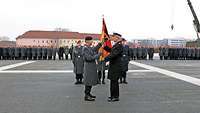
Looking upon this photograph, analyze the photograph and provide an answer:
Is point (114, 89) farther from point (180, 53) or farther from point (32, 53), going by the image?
point (180, 53)

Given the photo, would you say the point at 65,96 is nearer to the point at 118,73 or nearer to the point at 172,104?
the point at 118,73

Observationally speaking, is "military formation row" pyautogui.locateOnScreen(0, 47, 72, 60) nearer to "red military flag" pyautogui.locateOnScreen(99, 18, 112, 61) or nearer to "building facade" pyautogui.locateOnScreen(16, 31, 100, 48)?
"red military flag" pyautogui.locateOnScreen(99, 18, 112, 61)

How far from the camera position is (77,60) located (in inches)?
462

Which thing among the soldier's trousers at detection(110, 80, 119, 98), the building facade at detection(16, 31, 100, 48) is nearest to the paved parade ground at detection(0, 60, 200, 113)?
the soldier's trousers at detection(110, 80, 119, 98)

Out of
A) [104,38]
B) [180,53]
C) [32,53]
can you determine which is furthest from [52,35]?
[104,38]

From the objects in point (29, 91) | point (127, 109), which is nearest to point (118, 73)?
point (127, 109)

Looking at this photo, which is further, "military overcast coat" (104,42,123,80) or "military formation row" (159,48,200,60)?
"military formation row" (159,48,200,60)

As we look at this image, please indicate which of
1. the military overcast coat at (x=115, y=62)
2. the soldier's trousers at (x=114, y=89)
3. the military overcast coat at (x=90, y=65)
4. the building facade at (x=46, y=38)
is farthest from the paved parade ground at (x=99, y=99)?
the building facade at (x=46, y=38)

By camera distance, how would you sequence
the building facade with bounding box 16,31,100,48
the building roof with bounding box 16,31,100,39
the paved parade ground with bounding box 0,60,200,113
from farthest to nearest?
1. the building roof with bounding box 16,31,100,39
2. the building facade with bounding box 16,31,100,48
3. the paved parade ground with bounding box 0,60,200,113

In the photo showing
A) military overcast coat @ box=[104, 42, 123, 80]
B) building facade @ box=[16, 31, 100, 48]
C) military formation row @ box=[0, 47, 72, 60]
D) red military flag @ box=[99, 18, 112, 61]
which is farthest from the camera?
building facade @ box=[16, 31, 100, 48]

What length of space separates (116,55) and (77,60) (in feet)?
11.9

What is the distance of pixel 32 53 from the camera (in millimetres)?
30672

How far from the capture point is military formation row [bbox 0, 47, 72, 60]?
3022 cm

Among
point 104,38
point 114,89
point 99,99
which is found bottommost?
point 99,99
